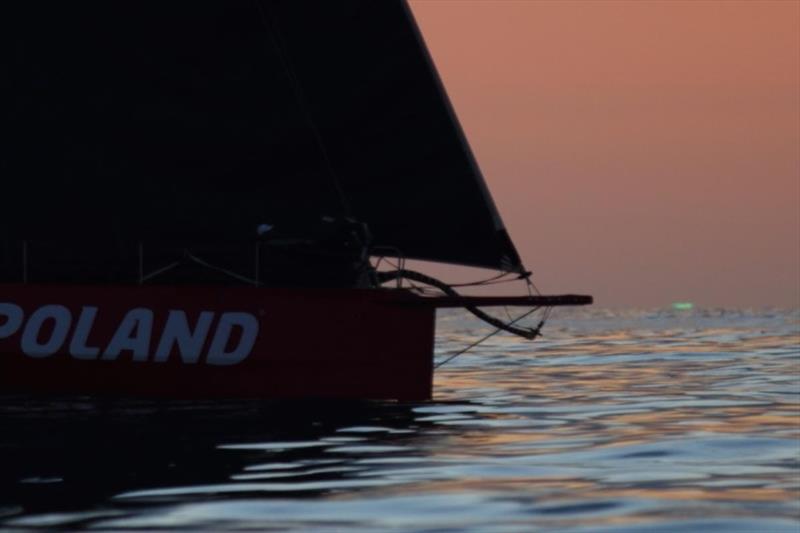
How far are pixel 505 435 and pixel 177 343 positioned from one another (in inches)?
189

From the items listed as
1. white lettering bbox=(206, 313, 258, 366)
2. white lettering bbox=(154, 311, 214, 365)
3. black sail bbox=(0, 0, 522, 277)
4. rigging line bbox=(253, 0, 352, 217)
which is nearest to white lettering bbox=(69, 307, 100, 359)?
white lettering bbox=(154, 311, 214, 365)

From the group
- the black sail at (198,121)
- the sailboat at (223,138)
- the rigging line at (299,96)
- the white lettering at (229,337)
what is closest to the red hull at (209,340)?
the white lettering at (229,337)

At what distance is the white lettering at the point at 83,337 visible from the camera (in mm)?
17641

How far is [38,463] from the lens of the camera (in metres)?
12.0

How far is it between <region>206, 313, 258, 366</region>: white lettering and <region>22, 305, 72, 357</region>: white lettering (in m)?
1.60

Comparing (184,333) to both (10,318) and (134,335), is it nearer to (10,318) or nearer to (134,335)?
(134,335)

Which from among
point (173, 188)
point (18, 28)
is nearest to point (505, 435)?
point (173, 188)

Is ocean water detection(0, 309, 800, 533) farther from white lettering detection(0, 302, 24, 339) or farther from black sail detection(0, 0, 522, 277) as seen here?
black sail detection(0, 0, 522, 277)

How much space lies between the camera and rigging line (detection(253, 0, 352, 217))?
1836cm

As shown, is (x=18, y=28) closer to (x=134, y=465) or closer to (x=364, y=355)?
(x=364, y=355)

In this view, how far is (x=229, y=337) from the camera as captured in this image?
57.7 feet

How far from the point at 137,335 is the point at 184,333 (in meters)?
0.52

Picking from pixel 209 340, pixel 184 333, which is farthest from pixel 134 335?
pixel 209 340

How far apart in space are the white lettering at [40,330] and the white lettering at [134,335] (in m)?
0.52
